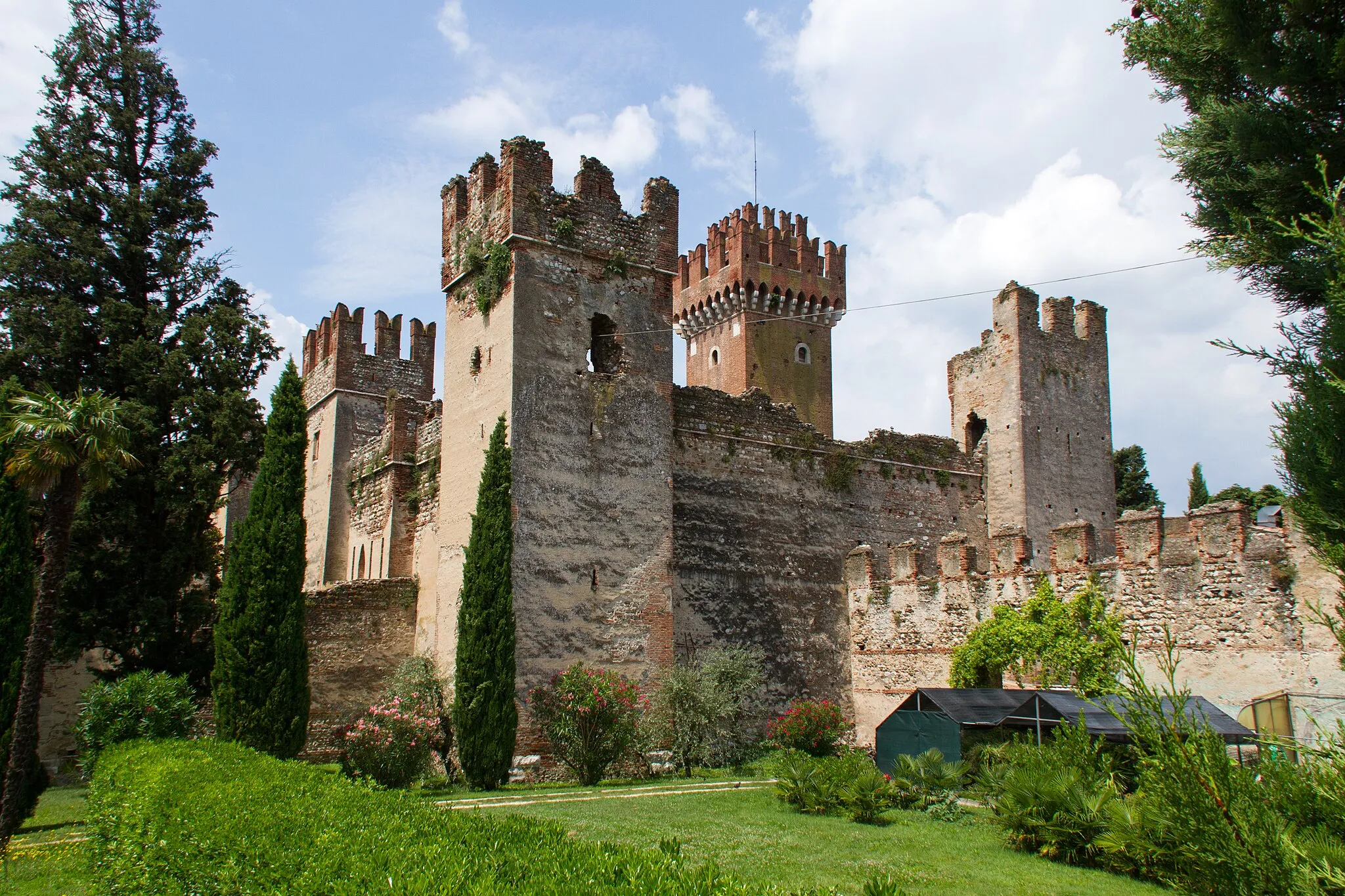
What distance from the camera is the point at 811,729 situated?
17.9 meters

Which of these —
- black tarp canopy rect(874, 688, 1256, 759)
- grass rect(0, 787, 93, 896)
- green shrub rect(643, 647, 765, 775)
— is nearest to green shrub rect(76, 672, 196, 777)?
grass rect(0, 787, 93, 896)

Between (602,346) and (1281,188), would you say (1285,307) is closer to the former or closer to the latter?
(1281,188)

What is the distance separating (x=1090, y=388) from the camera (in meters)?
25.8

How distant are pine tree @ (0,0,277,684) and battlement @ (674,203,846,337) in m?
19.2

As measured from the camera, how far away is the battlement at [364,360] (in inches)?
1034

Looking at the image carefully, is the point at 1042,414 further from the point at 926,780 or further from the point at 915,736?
the point at 926,780

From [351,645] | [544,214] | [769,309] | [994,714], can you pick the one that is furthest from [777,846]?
[769,309]

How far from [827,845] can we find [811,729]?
7.38m

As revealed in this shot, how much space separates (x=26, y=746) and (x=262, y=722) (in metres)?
3.20

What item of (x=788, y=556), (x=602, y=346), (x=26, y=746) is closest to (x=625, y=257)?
(x=602, y=346)

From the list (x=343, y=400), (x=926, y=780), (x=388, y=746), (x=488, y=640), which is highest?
(x=343, y=400)

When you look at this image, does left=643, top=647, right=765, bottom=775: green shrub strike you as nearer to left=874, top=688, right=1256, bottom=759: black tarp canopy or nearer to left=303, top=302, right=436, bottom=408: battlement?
left=874, top=688, right=1256, bottom=759: black tarp canopy

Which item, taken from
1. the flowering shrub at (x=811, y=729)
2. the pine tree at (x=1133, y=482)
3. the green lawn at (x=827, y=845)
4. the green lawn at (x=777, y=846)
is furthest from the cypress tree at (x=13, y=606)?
the pine tree at (x=1133, y=482)

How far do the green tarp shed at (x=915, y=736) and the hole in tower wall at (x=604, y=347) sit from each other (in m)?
8.13
